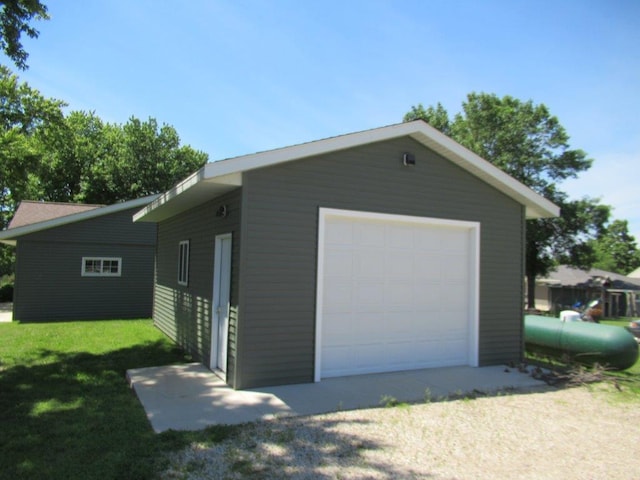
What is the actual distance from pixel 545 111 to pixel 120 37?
2538 centimetres

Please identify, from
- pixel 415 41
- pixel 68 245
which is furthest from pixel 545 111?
pixel 68 245

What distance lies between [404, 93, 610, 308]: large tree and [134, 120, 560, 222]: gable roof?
64.9 ft

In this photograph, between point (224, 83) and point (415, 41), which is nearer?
point (415, 41)

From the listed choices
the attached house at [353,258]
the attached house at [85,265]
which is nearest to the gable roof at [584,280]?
the attached house at [353,258]

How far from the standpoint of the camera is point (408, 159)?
7.08m

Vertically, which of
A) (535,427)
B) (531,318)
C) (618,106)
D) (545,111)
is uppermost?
(545,111)

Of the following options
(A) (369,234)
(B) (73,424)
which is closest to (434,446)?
(A) (369,234)

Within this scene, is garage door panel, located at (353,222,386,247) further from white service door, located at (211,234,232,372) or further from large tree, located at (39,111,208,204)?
large tree, located at (39,111,208,204)

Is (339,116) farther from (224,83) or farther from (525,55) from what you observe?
(525,55)

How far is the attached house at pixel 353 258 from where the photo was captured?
19.5 feet

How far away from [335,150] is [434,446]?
409 centimetres

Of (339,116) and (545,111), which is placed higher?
(545,111)

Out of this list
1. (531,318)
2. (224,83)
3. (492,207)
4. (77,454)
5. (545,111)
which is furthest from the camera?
(545,111)

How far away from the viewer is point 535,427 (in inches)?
192
